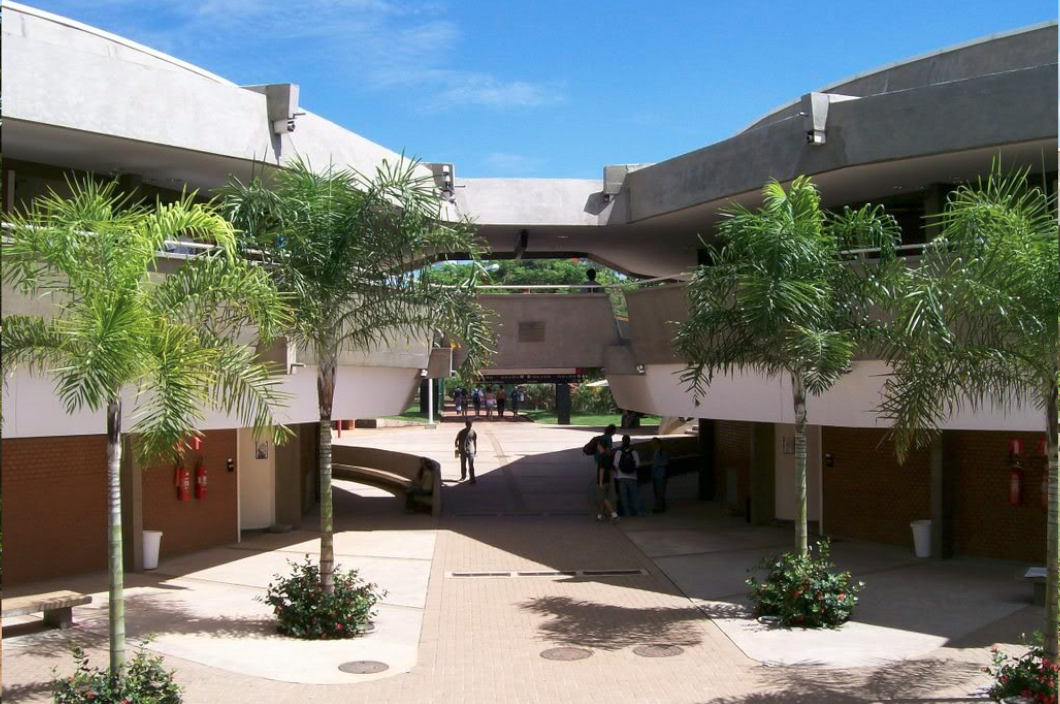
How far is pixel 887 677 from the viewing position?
36.0 ft

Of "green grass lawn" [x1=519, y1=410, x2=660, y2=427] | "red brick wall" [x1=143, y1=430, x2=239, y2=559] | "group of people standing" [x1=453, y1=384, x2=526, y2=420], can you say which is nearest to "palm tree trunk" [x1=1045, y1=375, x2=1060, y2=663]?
"red brick wall" [x1=143, y1=430, x2=239, y2=559]

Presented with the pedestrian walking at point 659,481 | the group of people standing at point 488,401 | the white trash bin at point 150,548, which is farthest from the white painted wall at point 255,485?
the group of people standing at point 488,401

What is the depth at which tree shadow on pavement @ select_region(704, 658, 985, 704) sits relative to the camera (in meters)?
10.2

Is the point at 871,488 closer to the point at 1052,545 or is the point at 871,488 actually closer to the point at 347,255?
the point at 1052,545

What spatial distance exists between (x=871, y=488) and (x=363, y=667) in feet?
37.2

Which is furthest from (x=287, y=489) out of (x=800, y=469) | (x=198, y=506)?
(x=800, y=469)

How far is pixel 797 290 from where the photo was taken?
41.3ft

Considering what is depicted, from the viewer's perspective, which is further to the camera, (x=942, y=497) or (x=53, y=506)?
(x=942, y=497)

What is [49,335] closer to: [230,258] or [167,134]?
[230,258]

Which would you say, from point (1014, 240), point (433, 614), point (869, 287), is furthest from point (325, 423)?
point (1014, 240)

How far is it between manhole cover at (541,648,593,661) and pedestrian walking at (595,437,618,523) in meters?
10.4

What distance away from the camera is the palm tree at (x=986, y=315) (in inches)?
386

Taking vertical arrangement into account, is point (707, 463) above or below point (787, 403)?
below

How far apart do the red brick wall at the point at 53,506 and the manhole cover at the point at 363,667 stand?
654 cm
